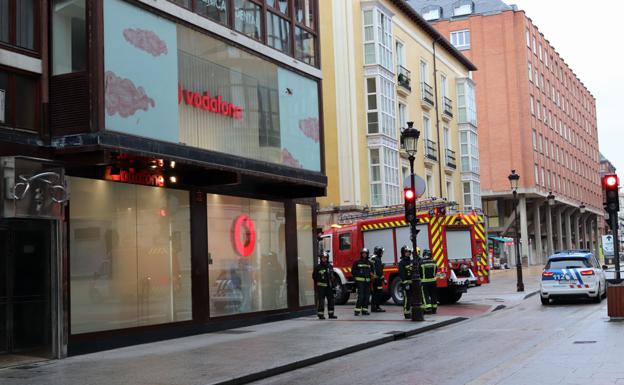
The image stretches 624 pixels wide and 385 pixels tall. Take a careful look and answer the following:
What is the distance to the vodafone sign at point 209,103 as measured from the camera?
15.1 m

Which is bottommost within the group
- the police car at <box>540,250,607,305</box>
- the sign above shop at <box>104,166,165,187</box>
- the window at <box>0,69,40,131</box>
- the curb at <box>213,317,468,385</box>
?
the curb at <box>213,317,468,385</box>

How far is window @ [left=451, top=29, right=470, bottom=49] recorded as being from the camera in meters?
67.4

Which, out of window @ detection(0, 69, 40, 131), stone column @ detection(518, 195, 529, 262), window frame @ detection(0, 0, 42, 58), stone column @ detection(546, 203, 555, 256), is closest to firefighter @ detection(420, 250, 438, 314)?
window @ detection(0, 69, 40, 131)

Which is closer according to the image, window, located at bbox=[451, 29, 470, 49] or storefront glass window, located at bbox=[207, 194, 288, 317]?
storefront glass window, located at bbox=[207, 194, 288, 317]

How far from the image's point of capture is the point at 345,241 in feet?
84.5

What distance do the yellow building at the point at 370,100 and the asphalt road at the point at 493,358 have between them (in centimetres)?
1874

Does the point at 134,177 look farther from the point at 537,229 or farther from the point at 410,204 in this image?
the point at 537,229

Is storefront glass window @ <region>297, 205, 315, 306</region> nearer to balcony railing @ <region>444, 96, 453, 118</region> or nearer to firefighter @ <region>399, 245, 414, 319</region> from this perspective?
firefighter @ <region>399, 245, 414, 319</region>

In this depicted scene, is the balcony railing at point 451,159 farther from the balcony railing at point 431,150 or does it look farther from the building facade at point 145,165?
the building facade at point 145,165

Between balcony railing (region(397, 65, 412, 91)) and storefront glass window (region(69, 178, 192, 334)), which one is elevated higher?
balcony railing (region(397, 65, 412, 91))

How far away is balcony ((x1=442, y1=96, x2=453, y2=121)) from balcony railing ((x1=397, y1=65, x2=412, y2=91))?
5989 millimetres

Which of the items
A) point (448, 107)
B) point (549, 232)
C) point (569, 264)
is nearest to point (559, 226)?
point (549, 232)

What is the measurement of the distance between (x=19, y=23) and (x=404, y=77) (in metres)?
29.5

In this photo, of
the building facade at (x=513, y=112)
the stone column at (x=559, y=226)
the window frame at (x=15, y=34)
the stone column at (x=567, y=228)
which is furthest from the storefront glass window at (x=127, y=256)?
the stone column at (x=567, y=228)
